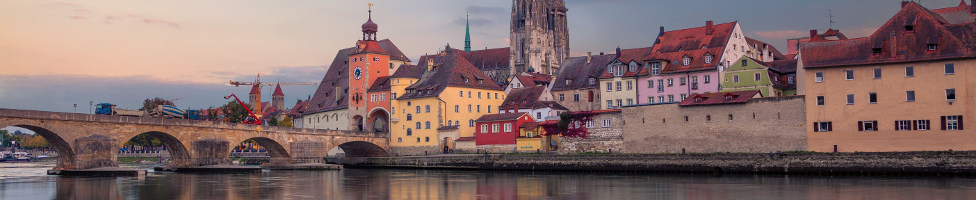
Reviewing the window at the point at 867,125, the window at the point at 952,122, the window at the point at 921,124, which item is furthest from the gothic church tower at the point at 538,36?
the window at the point at 952,122

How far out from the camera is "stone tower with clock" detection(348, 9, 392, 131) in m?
89.6

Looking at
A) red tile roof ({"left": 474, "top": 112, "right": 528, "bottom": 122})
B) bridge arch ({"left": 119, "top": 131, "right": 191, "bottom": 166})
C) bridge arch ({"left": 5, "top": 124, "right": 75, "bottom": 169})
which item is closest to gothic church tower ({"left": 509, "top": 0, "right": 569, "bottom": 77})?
red tile roof ({"left": 474, "top": 112, "right": 528, "bottom": 122})

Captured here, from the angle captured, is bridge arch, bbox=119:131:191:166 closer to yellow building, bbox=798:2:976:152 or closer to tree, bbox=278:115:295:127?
yellow building, bbox=798:2:976:152

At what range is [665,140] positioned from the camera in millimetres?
63281

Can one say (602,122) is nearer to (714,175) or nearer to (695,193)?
(714,175)

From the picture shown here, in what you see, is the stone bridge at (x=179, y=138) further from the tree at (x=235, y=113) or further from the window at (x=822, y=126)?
the window at (x=822, y=126)

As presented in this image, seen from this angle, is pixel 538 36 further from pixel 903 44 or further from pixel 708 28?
pixel 903 44

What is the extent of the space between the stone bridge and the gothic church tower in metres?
54.1

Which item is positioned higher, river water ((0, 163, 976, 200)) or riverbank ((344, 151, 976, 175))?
riverbank ((344, 151, 976, 175))

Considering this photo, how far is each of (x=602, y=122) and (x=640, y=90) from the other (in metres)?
6.28

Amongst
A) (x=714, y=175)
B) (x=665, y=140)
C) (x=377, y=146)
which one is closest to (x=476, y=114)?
(x=377, y=146)

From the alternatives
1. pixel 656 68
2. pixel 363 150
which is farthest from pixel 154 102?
pixel 656 68

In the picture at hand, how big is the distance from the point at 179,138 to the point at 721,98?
37.6 metres

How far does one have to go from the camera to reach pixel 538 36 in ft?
457
